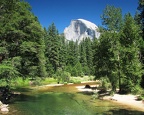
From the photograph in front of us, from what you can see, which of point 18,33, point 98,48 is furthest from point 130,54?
point 18,33

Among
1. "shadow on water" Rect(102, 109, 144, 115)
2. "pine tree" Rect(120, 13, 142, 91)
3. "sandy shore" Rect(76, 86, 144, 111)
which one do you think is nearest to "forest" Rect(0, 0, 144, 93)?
"pine tree" Rect(120, 13, 142, 91)

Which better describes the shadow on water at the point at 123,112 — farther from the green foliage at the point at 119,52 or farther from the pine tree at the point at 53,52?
the pine tree at the point at 53,52

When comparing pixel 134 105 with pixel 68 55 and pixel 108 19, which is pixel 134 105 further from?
pixel 68 55

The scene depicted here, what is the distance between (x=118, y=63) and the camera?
138 feet

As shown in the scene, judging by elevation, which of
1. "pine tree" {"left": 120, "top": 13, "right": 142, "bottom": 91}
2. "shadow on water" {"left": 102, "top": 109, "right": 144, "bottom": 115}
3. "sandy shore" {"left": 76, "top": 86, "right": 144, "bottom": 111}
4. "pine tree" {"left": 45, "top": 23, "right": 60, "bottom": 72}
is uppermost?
"pine tree" {"left": 45, "top": 23, "right": 60, "bottom": 72}

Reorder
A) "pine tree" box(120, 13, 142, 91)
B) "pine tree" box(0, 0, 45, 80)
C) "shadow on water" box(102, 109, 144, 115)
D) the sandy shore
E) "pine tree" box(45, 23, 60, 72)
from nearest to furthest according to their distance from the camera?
1. "shadow on water" box(102, 109, 144, 115)
2. the sandy shore
3. "pine tree" box(0, 0, 45, 80)
4. "pine tree" box(120, 13, 142, 91)
5. "pine tree" box(45, 23, 60, 72)

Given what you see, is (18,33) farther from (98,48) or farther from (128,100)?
(128,100)

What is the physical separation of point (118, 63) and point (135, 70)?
344 centimetres

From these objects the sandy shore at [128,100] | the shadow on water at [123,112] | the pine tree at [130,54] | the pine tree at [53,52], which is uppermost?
the pine tree at [53,52]

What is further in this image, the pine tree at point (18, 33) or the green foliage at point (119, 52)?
the green foliage at point (119, 52)

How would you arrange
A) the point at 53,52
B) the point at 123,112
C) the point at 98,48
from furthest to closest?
the point at 53,52, the point at 98,48, the point at 123,112

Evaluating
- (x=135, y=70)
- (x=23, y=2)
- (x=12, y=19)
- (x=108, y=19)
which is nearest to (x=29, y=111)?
(x=12, y=19)

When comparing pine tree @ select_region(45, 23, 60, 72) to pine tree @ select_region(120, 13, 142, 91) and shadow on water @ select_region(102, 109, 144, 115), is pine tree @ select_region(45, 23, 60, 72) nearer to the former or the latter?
pine tree @ select_region(120, 13, 142, 91)

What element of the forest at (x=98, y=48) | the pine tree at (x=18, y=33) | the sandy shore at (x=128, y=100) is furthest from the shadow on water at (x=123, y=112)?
the pine tree at (x=18, y=33)
